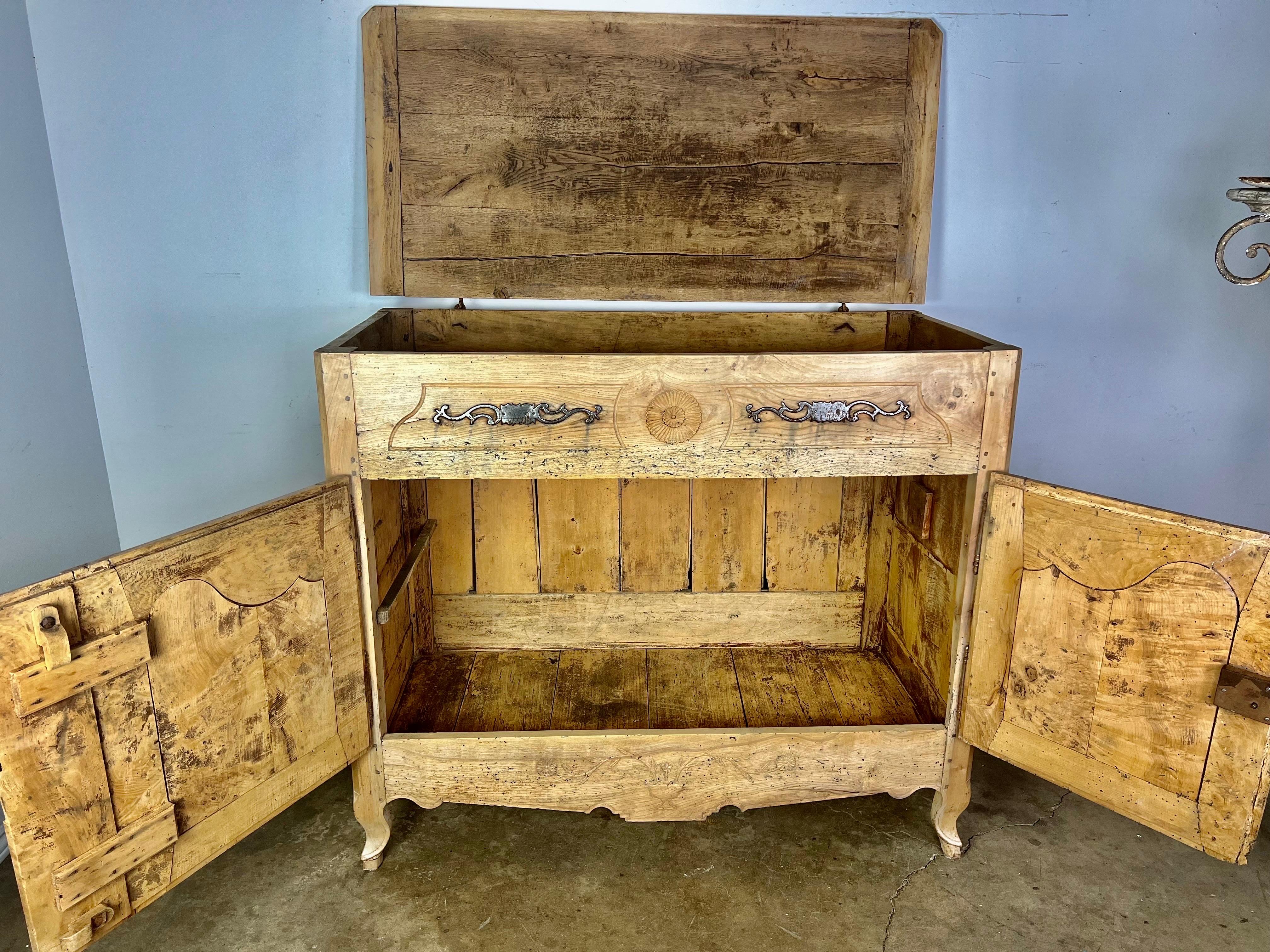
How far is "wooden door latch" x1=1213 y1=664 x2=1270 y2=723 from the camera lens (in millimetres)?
1181

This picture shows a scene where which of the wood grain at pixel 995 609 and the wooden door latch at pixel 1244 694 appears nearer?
the wooden door latch at pixel 1244 694

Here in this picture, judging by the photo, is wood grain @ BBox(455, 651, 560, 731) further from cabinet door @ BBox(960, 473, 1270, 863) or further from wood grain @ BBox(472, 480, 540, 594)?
cabinet door @ BBox(960, 473, 1270, 863)

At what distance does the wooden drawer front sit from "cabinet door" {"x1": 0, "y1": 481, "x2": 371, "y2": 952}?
19 cm

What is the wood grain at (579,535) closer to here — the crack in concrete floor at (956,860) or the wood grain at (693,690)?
the wood grain at (693,690)

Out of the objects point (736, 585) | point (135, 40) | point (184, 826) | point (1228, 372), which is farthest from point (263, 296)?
point (1228, 372)

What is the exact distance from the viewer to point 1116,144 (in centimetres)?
200

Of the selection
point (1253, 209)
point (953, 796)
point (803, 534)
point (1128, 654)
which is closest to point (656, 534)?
point (803, 534)

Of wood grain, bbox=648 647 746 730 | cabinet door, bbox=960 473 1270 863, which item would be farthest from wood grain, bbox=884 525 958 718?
wood grain, bbox=648 647 746 730

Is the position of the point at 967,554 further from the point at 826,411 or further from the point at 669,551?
the point at 669,551

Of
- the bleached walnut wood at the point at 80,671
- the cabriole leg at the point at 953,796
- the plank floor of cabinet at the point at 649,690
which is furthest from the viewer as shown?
the plank floor of cabinet at the point at 649,690

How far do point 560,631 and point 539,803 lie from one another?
1.79 feet

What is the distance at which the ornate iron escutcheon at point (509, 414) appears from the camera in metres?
1.39

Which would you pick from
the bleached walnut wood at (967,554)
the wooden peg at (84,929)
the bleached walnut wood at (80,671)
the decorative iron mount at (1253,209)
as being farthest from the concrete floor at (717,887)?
the decorative iron mount at (1253,209)

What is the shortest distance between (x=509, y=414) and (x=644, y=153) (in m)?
0.85
